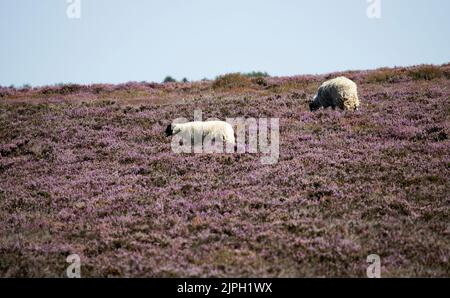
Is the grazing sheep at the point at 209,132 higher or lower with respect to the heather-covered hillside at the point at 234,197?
higher

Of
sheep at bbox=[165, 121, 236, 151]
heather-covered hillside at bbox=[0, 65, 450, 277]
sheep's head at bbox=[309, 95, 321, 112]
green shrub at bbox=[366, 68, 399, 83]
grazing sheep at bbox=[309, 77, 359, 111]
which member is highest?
green shrub at bbox=[366, 68, 399, 83]

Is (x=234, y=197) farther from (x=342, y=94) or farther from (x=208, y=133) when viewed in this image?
(x=342, y=94)

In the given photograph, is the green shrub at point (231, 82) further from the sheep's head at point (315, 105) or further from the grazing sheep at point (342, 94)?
the grazing sheep at point (342, 94)

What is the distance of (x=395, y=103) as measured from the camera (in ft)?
75.2

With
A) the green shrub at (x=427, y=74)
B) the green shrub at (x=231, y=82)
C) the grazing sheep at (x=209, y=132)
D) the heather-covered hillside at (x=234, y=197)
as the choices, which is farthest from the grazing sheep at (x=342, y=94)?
the green shrub at (x=231, y=82)

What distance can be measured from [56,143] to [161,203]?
9948 mm

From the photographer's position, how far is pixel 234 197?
42.5 feet

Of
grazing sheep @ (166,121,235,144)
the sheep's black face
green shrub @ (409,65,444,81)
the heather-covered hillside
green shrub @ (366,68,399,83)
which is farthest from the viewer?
green shrub @ (366,68,399,83)

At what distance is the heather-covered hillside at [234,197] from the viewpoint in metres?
9.60

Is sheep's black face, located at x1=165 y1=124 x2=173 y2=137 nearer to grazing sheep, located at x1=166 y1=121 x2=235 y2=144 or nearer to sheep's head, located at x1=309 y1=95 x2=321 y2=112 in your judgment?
grazing sheep, located at x1=166 y1=121 x2=235 y2=144

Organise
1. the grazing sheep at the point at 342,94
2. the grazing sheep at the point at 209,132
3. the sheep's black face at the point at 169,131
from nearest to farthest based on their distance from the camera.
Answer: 1. the grazing sheep at the point at 209,132
2. the sheep's black face at the point at 169,131
3. the grazing sheep at the point at 342,94

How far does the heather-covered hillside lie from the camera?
9602 millimetres

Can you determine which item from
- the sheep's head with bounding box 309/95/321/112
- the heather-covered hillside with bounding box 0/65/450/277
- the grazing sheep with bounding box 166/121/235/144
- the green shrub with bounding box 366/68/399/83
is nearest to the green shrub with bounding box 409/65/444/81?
the green shrub with bounding box 366/68/399/83

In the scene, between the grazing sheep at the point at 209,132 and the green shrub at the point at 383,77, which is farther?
the green shrub at the point at 383,77
